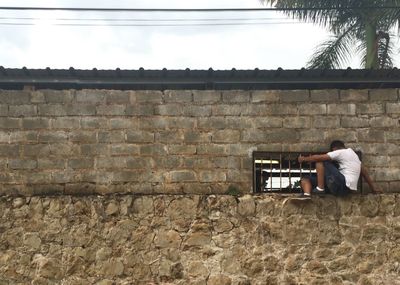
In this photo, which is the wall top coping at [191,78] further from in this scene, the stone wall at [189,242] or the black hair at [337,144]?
the stone wall at [189,242]

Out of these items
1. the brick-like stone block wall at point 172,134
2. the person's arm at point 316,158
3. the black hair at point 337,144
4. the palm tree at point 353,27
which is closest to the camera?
the person's arm at point 316,158

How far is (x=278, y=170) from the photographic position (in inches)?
306

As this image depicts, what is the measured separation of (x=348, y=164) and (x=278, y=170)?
1.02m

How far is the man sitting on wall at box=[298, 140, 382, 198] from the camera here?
7.16 m

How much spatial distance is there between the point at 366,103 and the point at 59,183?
4.28 metres

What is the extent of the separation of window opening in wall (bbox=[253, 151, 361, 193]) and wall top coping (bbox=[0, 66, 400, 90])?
99 cm

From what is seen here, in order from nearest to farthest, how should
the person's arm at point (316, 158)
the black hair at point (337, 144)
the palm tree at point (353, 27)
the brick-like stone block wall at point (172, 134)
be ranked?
the person's arm at point (316, 158) → the black hair at point (337, 144) → the brick-like stone block wall at point (172, 134) → the palm tree at point (353, 27)

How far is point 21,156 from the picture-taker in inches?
293

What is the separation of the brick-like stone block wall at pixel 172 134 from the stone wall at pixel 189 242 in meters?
0.28

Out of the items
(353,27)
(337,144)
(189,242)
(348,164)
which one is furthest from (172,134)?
(353,27)

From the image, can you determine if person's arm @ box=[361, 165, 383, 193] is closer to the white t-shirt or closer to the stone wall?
the white t-shirt

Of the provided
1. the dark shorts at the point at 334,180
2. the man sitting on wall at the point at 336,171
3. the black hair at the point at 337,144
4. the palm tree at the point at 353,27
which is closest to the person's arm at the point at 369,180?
the man sitting on wall at the point at 336,171

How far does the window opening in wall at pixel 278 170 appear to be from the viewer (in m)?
7.54

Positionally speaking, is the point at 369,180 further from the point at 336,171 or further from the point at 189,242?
the point at 189,242
